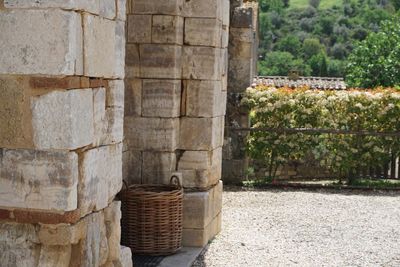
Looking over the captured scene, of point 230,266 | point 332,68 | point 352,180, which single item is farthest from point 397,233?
point 332,68

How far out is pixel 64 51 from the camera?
365 centimetres

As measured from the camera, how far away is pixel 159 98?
664 cm

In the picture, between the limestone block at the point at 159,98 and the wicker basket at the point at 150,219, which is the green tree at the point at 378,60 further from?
the wicker basket at the point at 150,219

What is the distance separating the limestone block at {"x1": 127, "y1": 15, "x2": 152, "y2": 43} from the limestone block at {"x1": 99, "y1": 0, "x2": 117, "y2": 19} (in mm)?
2295

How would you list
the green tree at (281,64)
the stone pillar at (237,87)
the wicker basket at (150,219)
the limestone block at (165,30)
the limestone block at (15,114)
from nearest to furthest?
the limestone block at (15,114)
the wicker basket at (150,219)
the limestone block at (165,30)
the stone pillar at (237,87)
the green tree at (281,64)

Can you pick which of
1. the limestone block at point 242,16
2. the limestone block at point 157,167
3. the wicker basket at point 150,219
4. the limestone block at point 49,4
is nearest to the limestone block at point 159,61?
the limestone block at point 157,167

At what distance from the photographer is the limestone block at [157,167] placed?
22.1 ft

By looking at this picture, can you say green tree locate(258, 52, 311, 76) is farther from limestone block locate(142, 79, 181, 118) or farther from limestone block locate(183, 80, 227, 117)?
limestone block locate(142, 79, 181, 118)

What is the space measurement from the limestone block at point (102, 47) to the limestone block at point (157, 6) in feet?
7.15

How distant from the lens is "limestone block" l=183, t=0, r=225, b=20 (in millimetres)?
6750

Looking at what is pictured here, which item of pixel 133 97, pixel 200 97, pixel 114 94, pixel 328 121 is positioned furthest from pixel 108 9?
pixel 328 121

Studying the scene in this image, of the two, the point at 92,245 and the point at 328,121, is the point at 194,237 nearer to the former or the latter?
the point at 92,245

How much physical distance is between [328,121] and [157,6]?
542cm

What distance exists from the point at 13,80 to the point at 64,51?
0.34m
